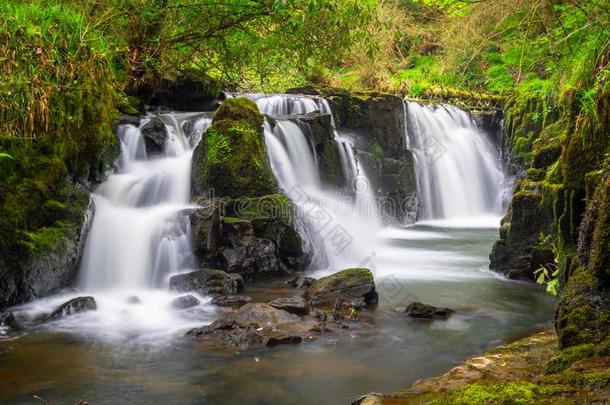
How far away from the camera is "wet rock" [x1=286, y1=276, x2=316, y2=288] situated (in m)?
7.66

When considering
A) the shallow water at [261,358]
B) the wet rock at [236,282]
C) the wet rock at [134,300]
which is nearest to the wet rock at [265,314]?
the shallow water at [261,358]

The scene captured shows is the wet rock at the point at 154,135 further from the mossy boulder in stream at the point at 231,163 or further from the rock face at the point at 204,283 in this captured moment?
the rock face at the point at 204,283

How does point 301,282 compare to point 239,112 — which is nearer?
point 301,282

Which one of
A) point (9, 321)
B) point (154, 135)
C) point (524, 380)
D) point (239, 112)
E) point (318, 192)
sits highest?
point (239, 112)

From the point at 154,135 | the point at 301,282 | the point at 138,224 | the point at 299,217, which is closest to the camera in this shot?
the point at 301,282

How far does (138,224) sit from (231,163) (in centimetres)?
194

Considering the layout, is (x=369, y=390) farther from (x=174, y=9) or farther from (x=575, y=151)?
(x=174, y=9)

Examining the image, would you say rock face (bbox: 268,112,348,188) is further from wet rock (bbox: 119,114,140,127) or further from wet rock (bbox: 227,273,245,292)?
wet rock (bbox: 227,273,245,292)

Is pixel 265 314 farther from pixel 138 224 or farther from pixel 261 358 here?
pixel 138 224

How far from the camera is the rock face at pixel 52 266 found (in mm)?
6374

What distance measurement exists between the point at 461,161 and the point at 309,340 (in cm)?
1212

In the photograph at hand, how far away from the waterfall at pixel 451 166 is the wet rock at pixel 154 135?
7.90m

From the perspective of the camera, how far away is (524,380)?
131 inches

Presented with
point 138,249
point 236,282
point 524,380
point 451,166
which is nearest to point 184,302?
point 236,282
